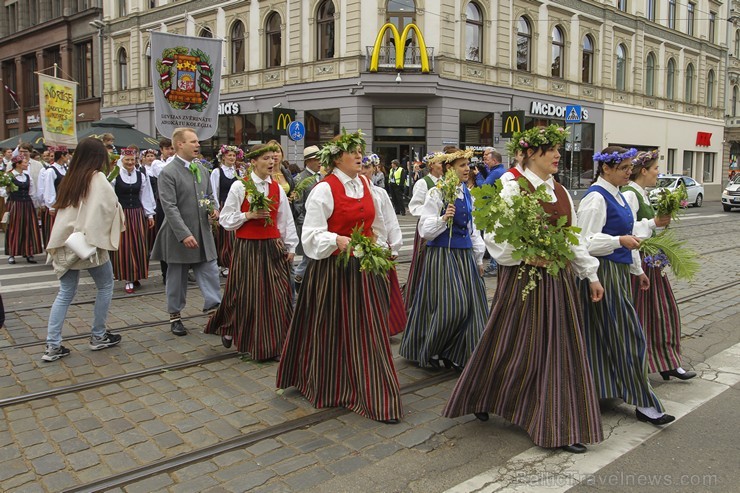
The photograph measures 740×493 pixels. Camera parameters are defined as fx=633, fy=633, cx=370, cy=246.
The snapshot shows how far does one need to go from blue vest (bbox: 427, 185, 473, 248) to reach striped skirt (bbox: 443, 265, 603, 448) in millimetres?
1316

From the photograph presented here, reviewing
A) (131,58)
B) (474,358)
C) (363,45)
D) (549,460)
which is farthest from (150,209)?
(131,58)

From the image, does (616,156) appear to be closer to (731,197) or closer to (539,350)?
(539,350)

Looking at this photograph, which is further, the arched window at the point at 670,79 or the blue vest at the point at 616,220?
the arched window at the point at 670,79

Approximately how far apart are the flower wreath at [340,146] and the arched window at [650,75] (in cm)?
3592

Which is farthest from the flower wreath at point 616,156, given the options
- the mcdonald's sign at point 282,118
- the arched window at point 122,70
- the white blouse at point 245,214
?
the arched window at point 122,70

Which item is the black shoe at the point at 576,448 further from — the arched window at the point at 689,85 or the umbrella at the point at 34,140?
the arched window at the point at 689,85

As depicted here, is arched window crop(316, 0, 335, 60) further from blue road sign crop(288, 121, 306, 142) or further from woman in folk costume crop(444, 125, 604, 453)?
woman in folk costume crop(444, 125, 604, 453)

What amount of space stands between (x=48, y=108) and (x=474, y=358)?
13.7m

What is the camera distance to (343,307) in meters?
4.55

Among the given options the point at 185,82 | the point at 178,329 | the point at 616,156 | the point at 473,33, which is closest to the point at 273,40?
the point at 473,33

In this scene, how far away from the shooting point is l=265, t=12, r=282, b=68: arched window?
2728cm

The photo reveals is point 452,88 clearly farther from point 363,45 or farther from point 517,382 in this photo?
point 517,382

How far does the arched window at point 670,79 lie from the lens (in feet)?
124

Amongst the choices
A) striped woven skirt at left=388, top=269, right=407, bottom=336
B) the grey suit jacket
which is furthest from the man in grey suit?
striped woven skirt at left=388, top=269, right=407, bottom=336
